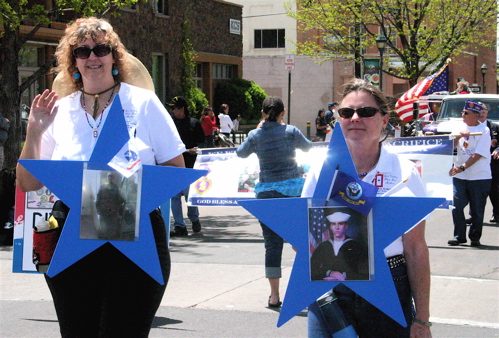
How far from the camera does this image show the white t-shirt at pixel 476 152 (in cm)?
982

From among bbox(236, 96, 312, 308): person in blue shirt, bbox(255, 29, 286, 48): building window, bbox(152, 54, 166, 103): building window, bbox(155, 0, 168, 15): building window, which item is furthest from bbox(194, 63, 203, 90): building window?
bbox(236, 96, 312, 308): person in blue shirt

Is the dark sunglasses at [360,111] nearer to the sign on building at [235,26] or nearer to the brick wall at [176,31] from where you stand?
the brick wall at [176,31]

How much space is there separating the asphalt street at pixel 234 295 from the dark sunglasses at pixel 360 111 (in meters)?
2.95

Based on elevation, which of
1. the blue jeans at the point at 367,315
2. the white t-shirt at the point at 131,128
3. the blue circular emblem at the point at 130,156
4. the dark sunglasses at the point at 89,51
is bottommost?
the blue jeans at the point at 367,315

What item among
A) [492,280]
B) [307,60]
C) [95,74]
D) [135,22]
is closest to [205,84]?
[135,22]

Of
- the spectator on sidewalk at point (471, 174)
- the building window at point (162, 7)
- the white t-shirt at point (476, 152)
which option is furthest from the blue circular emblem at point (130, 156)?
the building window at point (162, 7)

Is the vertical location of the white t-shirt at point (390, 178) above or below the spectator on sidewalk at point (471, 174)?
above

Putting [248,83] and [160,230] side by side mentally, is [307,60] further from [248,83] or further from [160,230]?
[160,230]

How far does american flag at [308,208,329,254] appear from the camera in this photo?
272 centimetres

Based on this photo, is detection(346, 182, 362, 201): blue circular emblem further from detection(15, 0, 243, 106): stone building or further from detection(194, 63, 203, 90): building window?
detection(194, 63, 203, 90): building window

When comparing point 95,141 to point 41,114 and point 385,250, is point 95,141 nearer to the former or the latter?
point 41,114

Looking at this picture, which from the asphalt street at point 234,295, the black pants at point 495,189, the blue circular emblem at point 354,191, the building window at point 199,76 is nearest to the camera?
the blue circular emblem at point 354,191

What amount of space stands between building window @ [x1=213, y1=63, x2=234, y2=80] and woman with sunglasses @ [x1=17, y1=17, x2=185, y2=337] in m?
31.7

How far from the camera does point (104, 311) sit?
2930 mm
